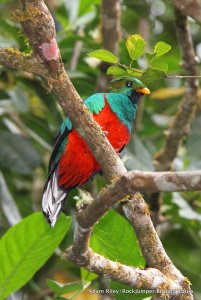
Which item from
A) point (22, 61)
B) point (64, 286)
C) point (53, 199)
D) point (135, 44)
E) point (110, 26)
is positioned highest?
point (22, 61)

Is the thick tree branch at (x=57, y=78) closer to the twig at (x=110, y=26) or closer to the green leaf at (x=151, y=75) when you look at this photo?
the green leaf at (x=151, y=75)

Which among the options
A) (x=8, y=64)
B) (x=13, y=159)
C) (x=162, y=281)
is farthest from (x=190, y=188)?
(x=13, y=159)

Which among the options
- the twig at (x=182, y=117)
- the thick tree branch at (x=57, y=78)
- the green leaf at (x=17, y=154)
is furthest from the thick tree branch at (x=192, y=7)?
the green leaf at (x=17, y=154)

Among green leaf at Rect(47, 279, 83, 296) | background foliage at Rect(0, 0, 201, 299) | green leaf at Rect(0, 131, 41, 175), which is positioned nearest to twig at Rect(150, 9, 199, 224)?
background foliage at Rect(0, 0, 201, 299)

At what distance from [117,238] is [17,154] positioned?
169cm

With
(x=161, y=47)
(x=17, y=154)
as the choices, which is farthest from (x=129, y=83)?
(x=161, y=47)

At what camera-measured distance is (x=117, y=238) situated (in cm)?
302

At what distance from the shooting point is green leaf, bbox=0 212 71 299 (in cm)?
302

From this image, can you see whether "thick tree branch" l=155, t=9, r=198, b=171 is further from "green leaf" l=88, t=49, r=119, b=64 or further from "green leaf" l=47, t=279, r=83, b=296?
"green leaf" l=88, t=49, r=119, b=64

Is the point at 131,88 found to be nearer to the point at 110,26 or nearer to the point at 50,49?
the point at 110,26

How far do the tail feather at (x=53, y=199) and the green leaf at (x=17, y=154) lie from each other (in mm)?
794

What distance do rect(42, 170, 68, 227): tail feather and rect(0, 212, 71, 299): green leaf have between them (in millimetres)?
44

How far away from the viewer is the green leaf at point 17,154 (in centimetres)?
447

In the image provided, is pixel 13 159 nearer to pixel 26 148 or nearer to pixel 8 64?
pixel 26 148
